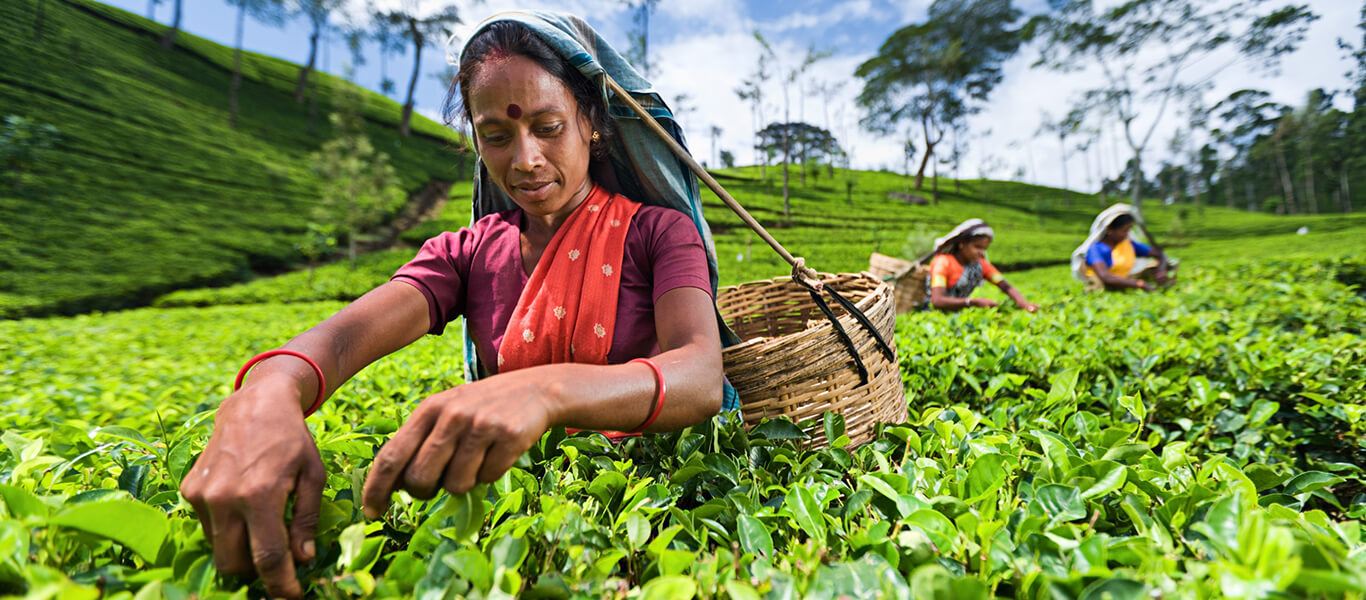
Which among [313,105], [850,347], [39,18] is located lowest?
[850,347]

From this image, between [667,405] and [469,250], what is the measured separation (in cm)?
89

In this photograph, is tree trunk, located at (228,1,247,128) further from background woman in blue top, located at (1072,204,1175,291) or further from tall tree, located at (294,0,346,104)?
background woman in blue top, located at (1072,204,1175,291)

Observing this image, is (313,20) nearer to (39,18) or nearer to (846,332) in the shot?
(39,18)

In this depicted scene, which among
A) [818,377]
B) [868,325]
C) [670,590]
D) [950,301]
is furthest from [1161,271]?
[670,590]

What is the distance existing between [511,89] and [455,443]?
2.76 ft

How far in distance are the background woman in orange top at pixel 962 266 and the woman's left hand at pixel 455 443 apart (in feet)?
15.3

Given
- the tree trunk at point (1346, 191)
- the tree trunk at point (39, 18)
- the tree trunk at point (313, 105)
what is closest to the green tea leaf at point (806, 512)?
the tree trunk at point (39, 18)

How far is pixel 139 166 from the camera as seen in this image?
21.1m

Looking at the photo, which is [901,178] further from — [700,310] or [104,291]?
[700,310]

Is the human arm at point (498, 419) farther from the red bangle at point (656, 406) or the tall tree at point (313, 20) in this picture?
the tall tree at point (313, 20)

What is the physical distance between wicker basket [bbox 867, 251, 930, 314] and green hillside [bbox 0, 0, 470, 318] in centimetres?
522

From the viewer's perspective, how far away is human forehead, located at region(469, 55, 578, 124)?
124 cm

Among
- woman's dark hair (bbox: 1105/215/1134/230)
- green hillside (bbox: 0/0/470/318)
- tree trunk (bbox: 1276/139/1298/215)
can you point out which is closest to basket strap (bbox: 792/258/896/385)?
woman's dark hair (bbox: 1105/215/1134/230)

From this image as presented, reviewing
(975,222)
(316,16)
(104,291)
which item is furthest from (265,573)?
(316,16)
